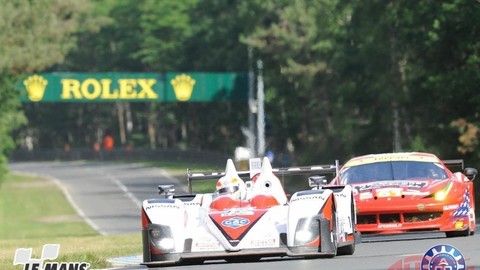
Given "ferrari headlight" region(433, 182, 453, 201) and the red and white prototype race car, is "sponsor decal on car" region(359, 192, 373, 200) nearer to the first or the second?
"ferrari headlight" region(433, 182, 453, 201)

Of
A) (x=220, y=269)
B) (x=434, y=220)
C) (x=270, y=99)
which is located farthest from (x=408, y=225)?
(x=270, y=99)

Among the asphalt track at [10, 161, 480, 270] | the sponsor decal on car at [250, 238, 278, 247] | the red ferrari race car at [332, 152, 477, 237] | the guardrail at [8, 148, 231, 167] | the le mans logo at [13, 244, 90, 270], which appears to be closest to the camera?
the le mans logo at [13, 244, 90, 270]

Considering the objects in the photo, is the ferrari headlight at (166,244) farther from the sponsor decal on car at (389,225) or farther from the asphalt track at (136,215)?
the sponsor decal on car at (389,225)

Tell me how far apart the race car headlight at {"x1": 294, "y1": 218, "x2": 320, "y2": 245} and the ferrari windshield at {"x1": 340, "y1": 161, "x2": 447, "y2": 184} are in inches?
216

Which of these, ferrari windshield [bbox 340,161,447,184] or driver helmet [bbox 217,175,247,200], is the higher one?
driver helmet [bbox 217,175,247,200]

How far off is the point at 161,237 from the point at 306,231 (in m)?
1.71

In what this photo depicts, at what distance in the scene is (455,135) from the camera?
52125mm

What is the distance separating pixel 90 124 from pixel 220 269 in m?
136

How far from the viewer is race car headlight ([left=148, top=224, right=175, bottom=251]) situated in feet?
57.3

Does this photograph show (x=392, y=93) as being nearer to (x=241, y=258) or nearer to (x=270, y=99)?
(x=270, y=99)

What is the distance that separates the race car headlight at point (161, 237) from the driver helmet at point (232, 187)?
114cm

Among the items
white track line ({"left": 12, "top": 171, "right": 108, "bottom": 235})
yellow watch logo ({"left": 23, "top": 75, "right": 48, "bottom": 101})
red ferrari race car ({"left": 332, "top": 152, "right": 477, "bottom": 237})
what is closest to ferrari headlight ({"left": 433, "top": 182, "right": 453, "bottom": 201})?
red ferrari race car ({"left": 332, "top": 152, "right": 477, "bottom": 237})

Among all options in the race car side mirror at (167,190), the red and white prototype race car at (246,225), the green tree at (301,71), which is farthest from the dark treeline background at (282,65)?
the red and white prototype race car at (246,225)

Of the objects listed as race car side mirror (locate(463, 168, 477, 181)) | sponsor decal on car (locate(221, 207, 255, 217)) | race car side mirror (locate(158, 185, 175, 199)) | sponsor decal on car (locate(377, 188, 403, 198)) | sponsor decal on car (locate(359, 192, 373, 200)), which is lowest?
sponsor decal on car (locate(359, 192, 373, 200))
